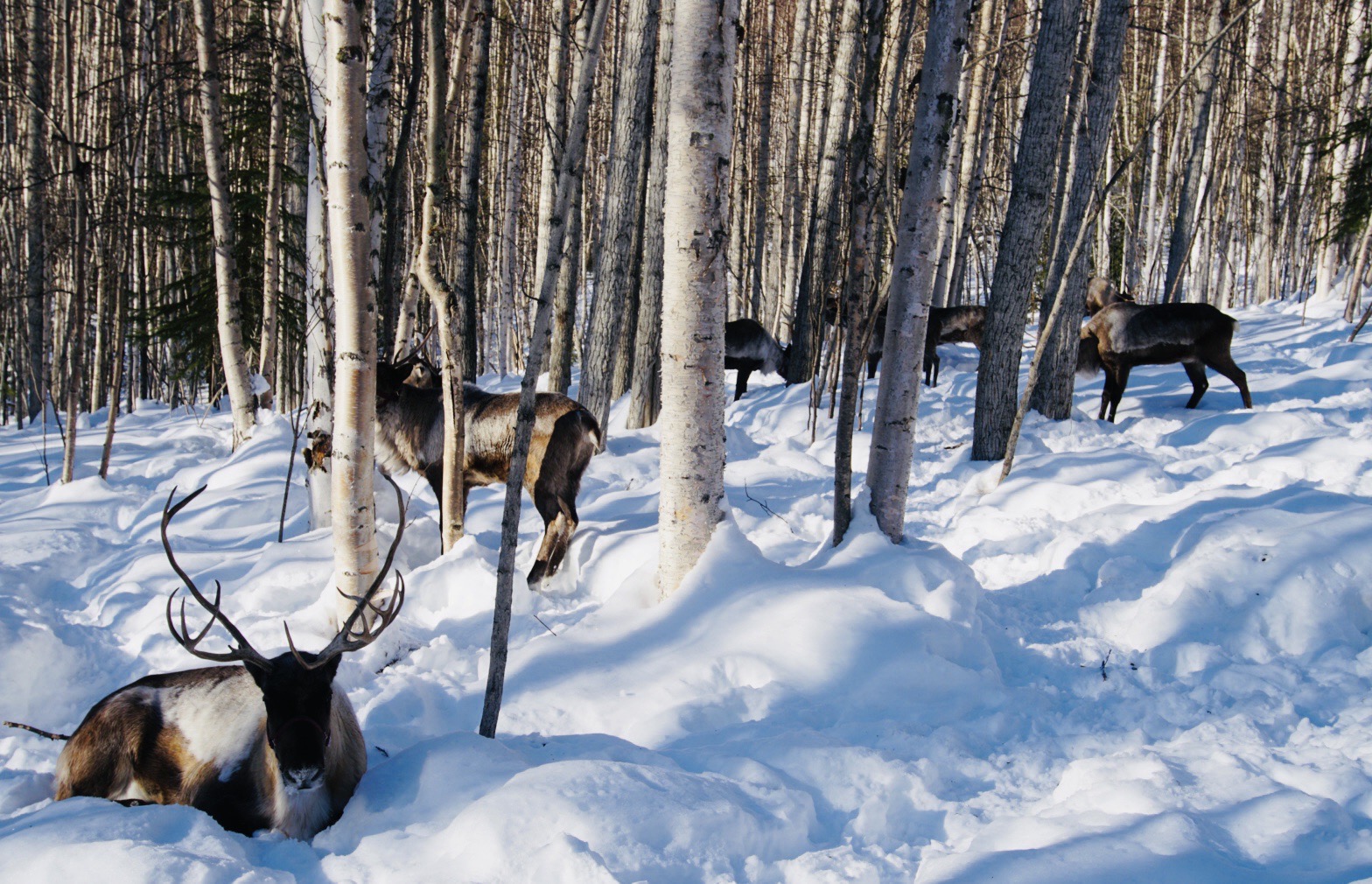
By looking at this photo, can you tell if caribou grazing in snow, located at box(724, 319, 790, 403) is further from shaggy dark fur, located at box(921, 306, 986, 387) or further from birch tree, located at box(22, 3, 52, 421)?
birch tree, located at box(22, 3, 52, 421)

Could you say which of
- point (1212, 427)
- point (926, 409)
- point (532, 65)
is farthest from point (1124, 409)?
point (532, 65)

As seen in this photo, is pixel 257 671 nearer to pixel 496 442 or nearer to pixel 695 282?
pixel 695 282

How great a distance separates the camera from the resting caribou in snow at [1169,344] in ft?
29.9

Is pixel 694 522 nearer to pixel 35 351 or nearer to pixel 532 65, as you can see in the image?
pixel 532 65

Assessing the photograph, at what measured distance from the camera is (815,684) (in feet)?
11.3

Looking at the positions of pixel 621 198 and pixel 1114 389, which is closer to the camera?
pixel 621 198

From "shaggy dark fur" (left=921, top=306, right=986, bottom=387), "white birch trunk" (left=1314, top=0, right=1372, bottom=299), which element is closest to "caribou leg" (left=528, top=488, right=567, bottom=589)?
"shaggy dark fur" (left=921, top=306, right=986, bottom=387)

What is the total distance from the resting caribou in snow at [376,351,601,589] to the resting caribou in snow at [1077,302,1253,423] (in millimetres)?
6323

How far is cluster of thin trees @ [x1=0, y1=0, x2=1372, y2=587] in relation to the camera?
4.05 m

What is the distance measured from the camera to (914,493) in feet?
24.2

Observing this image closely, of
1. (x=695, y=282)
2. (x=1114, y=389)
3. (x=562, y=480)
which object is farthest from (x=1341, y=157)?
(x=695, y=282)

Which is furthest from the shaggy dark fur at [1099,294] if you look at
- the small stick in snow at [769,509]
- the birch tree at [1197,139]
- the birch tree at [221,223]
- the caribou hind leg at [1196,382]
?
the birch tree at [221,223]

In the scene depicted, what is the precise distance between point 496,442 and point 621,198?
3533 mm

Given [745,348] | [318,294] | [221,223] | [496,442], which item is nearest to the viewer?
[318,294]
